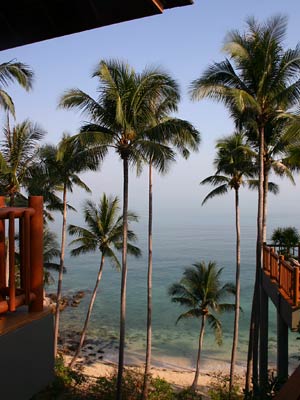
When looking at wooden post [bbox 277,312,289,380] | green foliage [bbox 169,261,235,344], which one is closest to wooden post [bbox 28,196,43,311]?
wooden post [bbox 277,312,289,380]

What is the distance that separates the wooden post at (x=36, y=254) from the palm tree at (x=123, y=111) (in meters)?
12.1

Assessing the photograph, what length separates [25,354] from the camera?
3.30 metres

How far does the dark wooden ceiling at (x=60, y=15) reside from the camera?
3.28 meters

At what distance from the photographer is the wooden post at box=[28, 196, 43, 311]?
3.74 meters

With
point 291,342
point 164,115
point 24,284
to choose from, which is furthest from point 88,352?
point 24,284

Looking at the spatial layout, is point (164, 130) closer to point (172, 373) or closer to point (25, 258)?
point (25, 258)

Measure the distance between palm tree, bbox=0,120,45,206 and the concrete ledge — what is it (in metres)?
14.7

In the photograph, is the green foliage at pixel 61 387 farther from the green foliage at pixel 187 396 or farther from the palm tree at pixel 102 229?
the palm tree at pixel 102 229

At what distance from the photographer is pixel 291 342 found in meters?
36.3

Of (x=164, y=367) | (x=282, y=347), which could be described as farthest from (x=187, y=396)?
(x=164, y=367)

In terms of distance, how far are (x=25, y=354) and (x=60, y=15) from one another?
9.98 feet

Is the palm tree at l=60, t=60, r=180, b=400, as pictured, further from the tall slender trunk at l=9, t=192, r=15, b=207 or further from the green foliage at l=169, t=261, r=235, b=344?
the green foliage at l=169, t=261, r=235, b=344

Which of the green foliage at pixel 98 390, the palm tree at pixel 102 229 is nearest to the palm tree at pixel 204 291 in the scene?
the palm tree at pixel 102 229

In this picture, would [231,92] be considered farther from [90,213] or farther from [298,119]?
[90,213]
